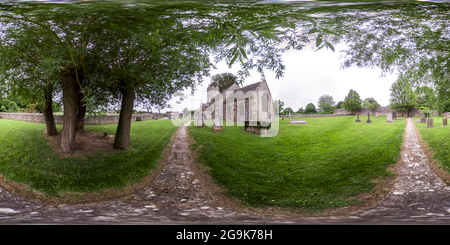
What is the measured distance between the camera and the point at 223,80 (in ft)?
4.30

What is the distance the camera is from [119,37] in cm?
122

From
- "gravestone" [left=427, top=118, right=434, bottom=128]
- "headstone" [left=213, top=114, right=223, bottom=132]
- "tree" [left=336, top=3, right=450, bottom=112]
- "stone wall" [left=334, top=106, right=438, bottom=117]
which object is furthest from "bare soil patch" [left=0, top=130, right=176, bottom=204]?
"gravestone" [left=427, top=118, right=434, bottom=128]

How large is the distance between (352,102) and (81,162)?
1752mm

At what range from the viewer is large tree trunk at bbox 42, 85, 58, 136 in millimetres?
1301

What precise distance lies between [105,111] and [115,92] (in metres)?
0.15

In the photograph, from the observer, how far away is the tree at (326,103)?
115 cm

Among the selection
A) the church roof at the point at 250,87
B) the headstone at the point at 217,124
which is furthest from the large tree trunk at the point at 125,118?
the church roof at the point at 250,87

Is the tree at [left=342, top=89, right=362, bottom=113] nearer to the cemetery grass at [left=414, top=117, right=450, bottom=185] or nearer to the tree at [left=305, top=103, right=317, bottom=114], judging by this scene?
the tree at [left=305, top=103, right=317, bottom=114]

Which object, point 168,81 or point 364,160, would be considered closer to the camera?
point 364,160

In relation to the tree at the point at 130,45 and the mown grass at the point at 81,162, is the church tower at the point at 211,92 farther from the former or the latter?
the mown grass at the point at 81,162

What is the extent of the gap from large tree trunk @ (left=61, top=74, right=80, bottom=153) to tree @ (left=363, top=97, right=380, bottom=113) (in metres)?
1.84

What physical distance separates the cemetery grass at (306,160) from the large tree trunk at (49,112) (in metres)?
1.00
